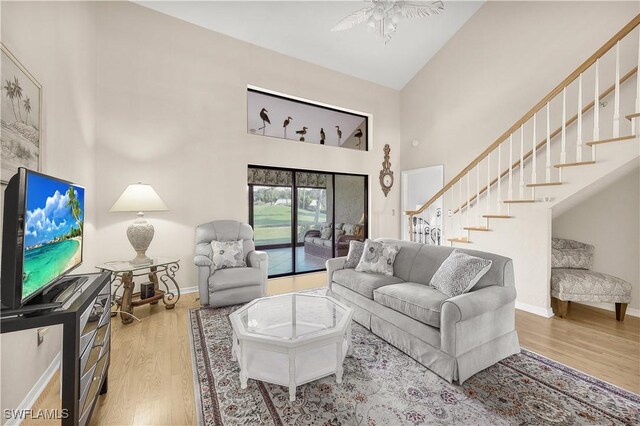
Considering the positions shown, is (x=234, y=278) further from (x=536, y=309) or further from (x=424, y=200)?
(x=424, y=200)

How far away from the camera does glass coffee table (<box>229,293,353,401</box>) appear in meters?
1.76

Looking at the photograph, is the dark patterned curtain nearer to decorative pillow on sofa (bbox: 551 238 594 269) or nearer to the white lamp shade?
the white lamp shade

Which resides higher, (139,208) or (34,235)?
(139,208)

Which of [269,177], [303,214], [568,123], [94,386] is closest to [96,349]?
[94,386]

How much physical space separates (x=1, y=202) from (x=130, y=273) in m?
1.56

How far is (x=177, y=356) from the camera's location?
2.31 meters

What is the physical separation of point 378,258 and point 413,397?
1.50m

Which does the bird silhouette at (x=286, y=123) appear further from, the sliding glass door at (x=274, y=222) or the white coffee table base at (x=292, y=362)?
the white coffee table base at (x=292, y=362)

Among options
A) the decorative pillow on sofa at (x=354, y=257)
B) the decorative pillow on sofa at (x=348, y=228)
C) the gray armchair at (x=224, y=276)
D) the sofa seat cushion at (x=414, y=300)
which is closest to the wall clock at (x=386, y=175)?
the decorative pillow on sofa at (x=348, y=228)

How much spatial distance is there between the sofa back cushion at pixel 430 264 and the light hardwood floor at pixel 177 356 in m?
0.80

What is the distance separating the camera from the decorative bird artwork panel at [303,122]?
4.67 metres

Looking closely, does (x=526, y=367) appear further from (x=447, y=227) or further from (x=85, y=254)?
(x=85, y=254)

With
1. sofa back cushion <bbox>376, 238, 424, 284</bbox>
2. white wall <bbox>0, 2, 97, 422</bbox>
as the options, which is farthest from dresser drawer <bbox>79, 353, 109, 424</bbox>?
sofa back cushion <bbox>376, 238, 424, 284</bbox>

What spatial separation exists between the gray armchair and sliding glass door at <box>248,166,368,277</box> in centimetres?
87
